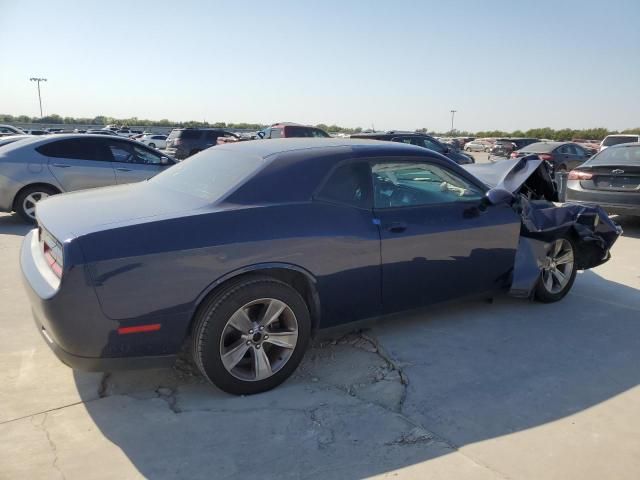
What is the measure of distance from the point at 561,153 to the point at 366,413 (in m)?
17.2

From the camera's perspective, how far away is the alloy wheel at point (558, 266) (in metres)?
4.79

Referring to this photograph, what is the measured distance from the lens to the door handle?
3.66m

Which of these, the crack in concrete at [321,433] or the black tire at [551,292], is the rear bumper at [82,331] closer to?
the crack in concrete at [321,433]

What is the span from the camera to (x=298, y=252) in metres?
3.22

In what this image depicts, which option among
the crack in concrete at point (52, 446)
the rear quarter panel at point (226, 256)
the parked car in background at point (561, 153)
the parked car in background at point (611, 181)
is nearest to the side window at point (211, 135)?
the parked car in background at point (561, 153)

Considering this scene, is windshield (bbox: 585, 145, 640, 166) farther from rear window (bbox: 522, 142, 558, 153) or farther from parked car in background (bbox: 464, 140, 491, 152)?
parked car in background (bbox: 464, 140, 491, 152)

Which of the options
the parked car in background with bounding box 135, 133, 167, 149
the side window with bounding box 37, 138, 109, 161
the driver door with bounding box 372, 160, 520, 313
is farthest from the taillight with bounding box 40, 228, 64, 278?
the parked car in background with bounding box 135, 133, 167, 149

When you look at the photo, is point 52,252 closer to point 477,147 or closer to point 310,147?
point 310,147

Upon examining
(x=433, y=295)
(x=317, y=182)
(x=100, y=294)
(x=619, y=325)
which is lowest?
(x=619, y=325)

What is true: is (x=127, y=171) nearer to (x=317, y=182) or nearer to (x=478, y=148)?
(x=317, y=182)

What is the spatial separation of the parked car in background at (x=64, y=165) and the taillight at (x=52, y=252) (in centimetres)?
547

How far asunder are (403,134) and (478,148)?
111 ft

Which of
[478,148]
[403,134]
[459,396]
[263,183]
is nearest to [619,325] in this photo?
[459,396]

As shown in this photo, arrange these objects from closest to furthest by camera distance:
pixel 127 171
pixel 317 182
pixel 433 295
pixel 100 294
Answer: pixel 100 294 < pixel 317 182 < pixel 433 295 < pixel 127 171
